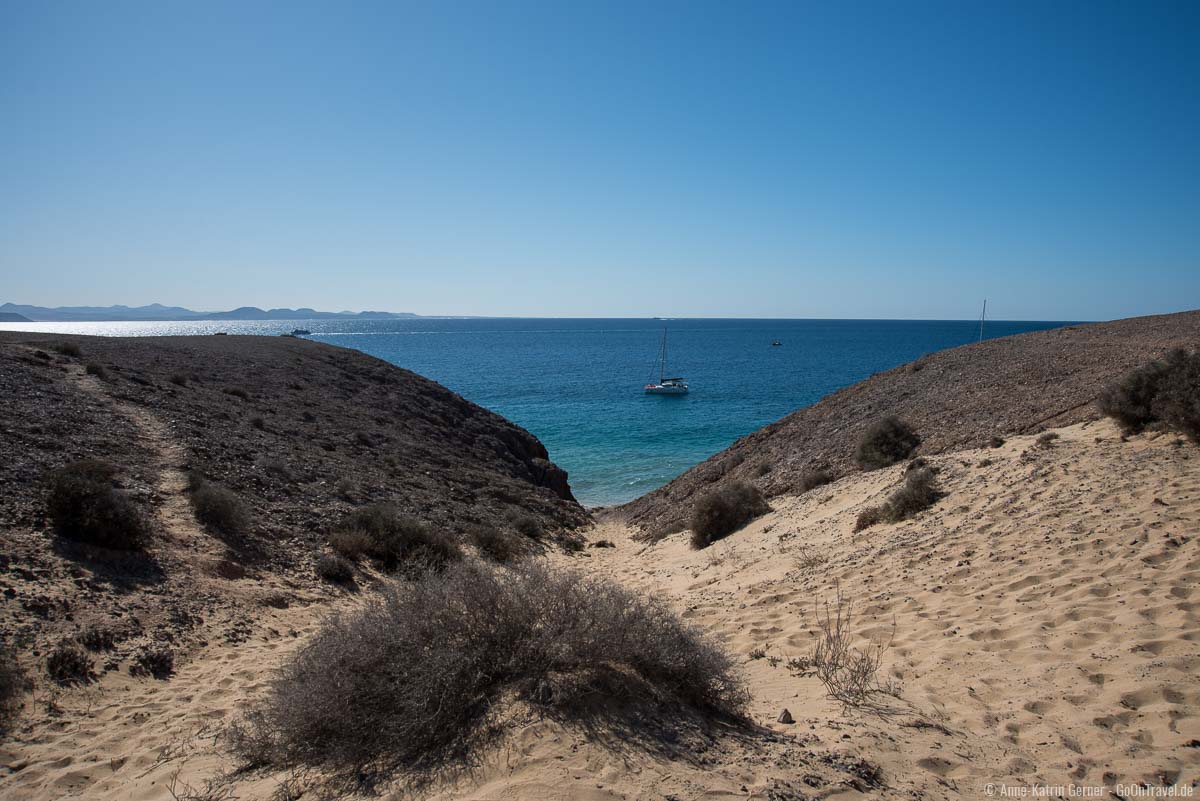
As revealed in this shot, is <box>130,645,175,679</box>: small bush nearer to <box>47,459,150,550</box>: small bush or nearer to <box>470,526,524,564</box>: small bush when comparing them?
<box>47,459,150,550</box>: small bush

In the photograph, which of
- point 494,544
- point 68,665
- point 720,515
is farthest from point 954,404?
point 68,665

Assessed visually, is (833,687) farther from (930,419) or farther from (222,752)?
(930,419)

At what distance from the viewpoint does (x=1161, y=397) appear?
9539 mm

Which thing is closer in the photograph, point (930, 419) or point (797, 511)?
point (797, 511)

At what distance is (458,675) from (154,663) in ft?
14.5

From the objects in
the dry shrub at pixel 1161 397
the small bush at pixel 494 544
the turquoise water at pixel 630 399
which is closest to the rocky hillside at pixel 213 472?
the small bush at pixel 494 544

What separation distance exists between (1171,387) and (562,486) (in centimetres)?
1821

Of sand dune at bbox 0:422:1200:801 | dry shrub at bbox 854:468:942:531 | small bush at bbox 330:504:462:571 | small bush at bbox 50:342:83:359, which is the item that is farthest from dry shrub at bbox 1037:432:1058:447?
small bush at bbox 50:342:83:359

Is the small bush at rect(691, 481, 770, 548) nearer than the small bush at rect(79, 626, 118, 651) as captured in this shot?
No

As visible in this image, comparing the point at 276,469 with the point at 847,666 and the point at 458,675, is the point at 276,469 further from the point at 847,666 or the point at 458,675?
the point at 847,666

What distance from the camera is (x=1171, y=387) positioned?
30.9 ft

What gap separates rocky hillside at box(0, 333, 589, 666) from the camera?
24.4ft

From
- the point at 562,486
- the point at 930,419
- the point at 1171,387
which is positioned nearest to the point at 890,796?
the point at 1171,387

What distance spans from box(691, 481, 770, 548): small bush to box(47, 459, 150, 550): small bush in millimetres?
9897
